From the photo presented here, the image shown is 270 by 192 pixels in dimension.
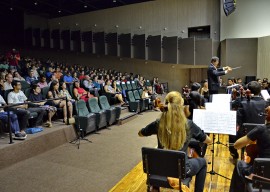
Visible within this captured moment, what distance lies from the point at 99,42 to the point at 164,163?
482 inches

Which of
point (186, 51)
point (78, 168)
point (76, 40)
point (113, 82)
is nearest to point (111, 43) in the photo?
point (76, 40)

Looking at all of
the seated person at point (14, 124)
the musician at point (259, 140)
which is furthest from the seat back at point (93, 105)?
the musician at point (259, 140)

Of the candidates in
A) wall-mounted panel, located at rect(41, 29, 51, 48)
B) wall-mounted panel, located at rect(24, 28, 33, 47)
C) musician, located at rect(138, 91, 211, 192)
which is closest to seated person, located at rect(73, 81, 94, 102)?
musician, located at rect(138, 91, 211, 192)

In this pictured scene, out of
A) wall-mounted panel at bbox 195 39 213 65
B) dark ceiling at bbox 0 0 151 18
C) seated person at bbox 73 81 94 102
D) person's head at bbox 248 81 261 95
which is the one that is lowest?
seated person at bbox 73 81 94 102

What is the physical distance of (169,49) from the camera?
1241cm

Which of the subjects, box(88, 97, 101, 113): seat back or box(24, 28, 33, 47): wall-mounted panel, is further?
box(24, 28, 33, 47): wall-mounted panel

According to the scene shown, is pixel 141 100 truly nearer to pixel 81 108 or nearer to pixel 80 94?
pixel 80 94

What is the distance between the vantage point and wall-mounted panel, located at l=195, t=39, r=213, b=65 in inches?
471

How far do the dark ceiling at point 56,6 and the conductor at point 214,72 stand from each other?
1081 centimetres

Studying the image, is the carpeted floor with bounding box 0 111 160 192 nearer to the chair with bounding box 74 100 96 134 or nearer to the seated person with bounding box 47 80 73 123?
the chair with bounding box 74 100 96 134

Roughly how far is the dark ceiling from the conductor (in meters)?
10.8

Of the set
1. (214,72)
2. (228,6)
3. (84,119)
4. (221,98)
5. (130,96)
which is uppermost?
(228,6)

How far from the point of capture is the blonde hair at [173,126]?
2146 millimetres

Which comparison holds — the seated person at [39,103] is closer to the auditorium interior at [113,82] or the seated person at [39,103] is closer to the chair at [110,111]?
the auditorium interior at [113,82]
